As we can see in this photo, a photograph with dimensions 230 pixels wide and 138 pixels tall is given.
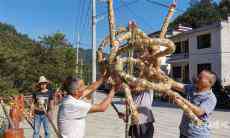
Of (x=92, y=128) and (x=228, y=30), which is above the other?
(x=228, y=30)

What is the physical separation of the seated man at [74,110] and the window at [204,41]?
26385 mm

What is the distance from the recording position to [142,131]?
4.96 meters

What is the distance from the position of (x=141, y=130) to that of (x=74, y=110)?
119cm

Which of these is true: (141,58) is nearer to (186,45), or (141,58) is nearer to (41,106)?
(41,106)

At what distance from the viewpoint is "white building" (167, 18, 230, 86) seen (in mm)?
28234

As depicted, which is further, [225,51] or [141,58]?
[225,51]

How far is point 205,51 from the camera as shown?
2995 cm

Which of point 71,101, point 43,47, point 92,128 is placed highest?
point 43,47

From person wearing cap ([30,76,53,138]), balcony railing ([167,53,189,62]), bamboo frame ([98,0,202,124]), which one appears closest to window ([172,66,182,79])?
balcony railing ([167,53,189,62])

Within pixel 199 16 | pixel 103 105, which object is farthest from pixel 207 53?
pixel 103 105

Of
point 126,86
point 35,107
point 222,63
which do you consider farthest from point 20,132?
point 222,63

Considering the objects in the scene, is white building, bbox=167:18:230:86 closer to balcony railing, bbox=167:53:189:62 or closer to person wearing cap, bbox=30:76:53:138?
balcony railing, bbox=167:53:189:62

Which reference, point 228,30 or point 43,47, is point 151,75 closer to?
point 43,47

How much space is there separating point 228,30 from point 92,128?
19593 mm
